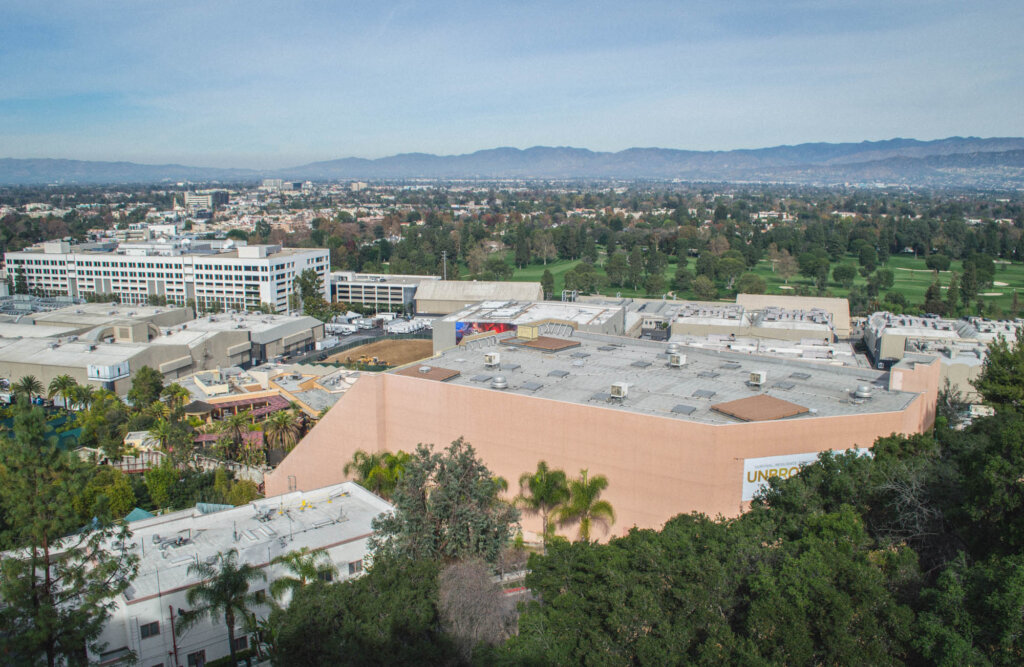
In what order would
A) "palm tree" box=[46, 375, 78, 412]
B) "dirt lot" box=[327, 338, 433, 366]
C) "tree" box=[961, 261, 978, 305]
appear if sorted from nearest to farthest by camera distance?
1. "palm tree" box=[46, 375, 78, 412]
2. "dirt lot" box=[327, 338, 433, 366]
3. "tree" box=[961, 261, 978, 305]

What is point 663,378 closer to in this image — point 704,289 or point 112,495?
point 112,495

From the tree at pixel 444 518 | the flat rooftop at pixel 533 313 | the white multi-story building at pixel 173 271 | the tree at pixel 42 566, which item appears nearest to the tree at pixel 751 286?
Result: the flat rooftop at pixel 533 313

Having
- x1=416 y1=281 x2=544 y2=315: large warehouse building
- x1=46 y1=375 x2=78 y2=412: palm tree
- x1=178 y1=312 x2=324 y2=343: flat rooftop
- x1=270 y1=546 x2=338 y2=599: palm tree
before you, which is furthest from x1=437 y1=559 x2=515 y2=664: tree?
x1=416 y1=281 x2=544 y2=315: large warehouse building

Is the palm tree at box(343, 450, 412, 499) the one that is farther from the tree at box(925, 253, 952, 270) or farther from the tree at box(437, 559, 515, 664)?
the tree at box(925, 253, 952, 270)

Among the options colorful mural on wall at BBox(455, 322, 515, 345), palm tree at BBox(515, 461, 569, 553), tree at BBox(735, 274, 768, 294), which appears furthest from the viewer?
tree at BBox(735, 274, 768, 294)

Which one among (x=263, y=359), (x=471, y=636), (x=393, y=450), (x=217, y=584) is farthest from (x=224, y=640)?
(x=263, y=359)

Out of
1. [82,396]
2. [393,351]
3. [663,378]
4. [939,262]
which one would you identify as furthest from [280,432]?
[939,262]

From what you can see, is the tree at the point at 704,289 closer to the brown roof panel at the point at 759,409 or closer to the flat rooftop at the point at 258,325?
the flat rooftop at the point at 258,325
